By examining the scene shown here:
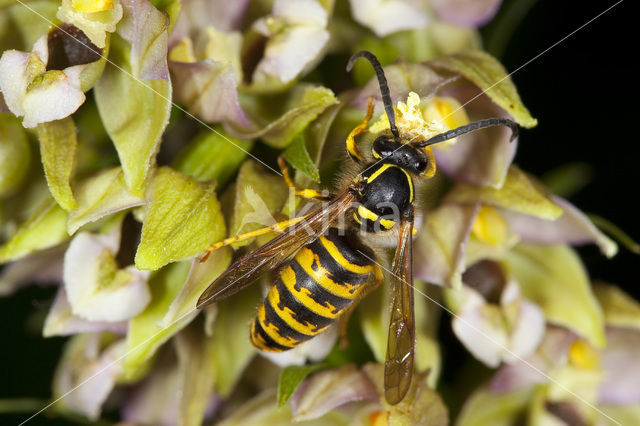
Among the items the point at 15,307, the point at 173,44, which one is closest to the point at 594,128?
A: the point at 173,44

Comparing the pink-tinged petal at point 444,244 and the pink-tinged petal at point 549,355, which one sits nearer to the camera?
the pink-tinged petal at point 444,244

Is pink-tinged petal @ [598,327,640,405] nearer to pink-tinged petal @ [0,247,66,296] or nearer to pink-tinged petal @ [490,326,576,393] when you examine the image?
pink-tinged petal @ [490,326,576,393]

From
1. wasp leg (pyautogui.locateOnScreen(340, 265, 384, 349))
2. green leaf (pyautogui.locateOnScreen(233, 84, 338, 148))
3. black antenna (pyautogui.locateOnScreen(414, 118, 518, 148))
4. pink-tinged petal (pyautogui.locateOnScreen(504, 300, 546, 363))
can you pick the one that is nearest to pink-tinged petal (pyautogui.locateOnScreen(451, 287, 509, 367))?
pink-tinged petal (pyautogui.locateOnScreen(504, 300, 546, 363))

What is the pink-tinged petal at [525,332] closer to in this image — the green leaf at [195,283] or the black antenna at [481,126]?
the black antenna at [481,126]

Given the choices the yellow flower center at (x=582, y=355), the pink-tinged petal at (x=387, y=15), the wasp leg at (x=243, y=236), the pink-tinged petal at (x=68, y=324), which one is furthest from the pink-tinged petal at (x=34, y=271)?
the yellow flower center at (x=582, y=355)

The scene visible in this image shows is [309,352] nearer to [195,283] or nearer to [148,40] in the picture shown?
[195,283]


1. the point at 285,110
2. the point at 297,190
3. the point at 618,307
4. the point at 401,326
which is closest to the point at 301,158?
the point at 297,190

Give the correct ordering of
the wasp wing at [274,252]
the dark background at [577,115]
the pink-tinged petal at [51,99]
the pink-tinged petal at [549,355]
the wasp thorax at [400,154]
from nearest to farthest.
Answer: the pink-tinged petal at [51,99], the wasp wing at [274,252], the wasp thorax at [400,154], the pink-tinged petal at [549,355], the dark background at [577,115]
